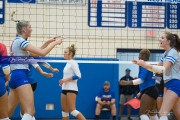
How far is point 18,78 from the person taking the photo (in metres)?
6.07

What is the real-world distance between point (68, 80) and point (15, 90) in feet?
7.78

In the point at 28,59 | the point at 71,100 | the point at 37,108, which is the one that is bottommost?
the point at 37,108

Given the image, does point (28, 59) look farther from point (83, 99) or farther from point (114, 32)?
point (83, 99)

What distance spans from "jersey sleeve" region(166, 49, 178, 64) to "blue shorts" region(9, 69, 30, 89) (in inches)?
87.3

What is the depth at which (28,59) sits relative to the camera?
6273mm

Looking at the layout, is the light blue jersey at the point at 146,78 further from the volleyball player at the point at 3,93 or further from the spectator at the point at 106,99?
the spectator at the point at 106,99

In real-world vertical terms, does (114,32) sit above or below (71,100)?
above

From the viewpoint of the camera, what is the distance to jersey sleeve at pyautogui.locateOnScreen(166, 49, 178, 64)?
20.1ft

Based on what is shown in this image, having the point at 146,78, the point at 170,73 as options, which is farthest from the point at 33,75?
the point at 170,73

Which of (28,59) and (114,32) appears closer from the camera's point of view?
(28,59)

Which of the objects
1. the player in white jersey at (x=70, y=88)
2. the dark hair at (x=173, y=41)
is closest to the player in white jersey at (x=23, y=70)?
the dark hair at (x=173, y=41)

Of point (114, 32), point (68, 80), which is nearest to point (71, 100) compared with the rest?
point (68, 80)

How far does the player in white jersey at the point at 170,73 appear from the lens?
19.9 ft

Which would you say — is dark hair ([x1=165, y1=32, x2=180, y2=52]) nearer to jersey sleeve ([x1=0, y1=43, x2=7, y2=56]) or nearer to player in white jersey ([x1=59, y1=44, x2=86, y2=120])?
jersey sleeve ([x1=0, y1=43, x2=7, y2=56])
